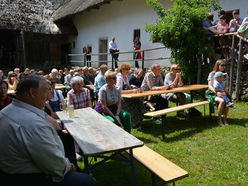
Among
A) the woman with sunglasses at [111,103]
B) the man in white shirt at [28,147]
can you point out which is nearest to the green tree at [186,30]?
the woman with sunglasses at [111,103]

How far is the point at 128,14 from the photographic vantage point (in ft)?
46.8

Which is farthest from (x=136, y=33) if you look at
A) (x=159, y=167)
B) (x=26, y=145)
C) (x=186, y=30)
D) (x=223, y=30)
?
(x=26, y=145)

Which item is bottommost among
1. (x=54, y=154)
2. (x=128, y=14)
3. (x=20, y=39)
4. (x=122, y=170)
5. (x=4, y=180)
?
(x=122, y=170)

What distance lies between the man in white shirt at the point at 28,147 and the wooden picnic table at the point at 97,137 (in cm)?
39

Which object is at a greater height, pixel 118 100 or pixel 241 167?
pixel 118 100

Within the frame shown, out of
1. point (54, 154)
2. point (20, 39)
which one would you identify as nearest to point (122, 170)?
point (54, 154)

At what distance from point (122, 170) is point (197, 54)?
606 cm

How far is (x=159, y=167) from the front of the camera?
2.81 m

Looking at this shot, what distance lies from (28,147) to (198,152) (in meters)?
3.13

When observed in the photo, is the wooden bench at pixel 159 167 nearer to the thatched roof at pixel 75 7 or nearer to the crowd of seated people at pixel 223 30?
the crowd of seated people at pixel 223 30

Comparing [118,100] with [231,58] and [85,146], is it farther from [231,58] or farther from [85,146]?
[231,58]

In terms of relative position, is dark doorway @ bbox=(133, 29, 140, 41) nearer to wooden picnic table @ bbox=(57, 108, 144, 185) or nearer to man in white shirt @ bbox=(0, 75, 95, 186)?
wooden picnic table @ bbox=(57, 108, 144, 185)

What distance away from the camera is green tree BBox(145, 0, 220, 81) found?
8.20 metres

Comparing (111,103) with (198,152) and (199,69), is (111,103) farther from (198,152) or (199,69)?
(199,69)
